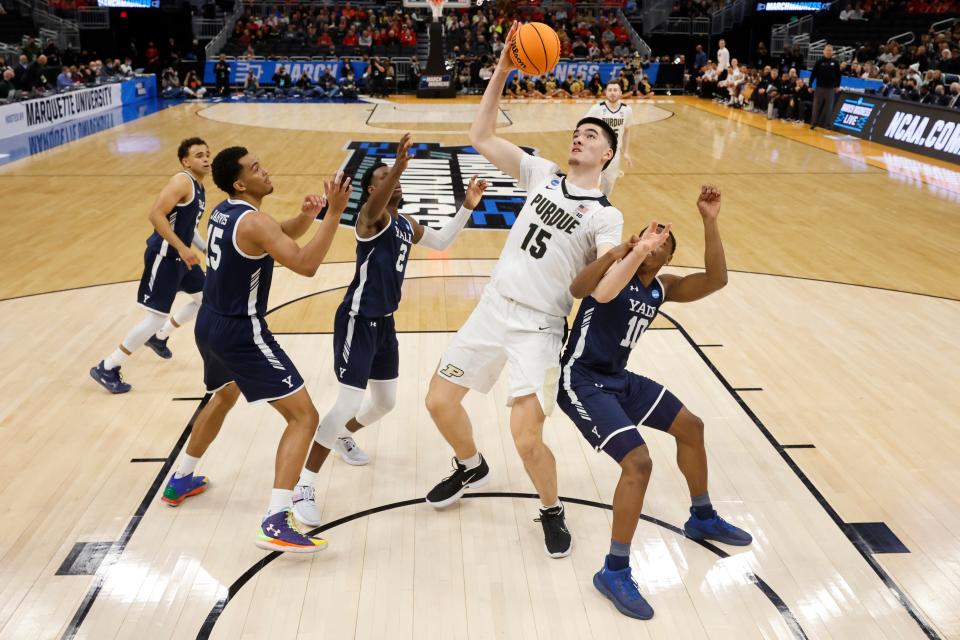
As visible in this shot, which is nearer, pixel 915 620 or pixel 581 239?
pixel 915 620

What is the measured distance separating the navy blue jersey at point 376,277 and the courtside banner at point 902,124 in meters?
14.9

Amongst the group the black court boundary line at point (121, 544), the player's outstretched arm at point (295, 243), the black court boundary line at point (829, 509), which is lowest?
the black court boundary line at point (121, 544)

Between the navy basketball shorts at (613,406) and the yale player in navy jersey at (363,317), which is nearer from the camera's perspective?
the navy basketball shorts at (613,406)

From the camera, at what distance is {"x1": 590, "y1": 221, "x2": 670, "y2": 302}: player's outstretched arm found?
3666 mm

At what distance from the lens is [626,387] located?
4.21 m

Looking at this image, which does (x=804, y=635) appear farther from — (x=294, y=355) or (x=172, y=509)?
(x=294, y=355)

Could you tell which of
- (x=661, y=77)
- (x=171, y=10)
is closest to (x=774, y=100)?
(x=661, y=77)

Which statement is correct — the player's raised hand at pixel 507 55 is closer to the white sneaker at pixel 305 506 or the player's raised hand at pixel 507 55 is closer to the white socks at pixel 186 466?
the white sneaker at pixel 305 506

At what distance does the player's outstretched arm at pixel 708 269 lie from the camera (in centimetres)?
404

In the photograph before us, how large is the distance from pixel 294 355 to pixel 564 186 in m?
3.48

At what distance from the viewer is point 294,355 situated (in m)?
7.04

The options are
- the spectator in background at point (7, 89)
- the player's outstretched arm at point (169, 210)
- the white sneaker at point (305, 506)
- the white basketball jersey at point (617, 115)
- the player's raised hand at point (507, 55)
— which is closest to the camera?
the white sneaker at point (305, 506)

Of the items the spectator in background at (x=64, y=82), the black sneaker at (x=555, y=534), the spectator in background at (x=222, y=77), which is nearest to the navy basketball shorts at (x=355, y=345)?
the black sneaker at (x=555, y=534)

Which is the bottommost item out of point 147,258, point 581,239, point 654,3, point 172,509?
point 172,509
